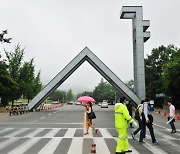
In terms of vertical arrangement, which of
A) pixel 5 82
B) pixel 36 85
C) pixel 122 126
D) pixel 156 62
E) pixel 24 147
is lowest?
pixel 24 147

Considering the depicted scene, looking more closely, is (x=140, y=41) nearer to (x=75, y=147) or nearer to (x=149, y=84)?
(x=149, y=84)

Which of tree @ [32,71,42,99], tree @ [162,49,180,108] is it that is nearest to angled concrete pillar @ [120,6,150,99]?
tree @ [162,49,180,108]

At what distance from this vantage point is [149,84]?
61812 mm

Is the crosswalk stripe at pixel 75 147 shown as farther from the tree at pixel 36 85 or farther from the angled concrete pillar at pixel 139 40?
the tree at pixel 36 85

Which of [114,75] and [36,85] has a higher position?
[114,75]

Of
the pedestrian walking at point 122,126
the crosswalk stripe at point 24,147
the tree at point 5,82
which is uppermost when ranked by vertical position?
the tree at point 5,82

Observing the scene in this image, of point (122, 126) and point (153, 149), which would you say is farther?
point (153, 149)

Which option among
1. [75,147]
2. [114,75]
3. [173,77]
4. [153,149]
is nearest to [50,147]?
[75,147]

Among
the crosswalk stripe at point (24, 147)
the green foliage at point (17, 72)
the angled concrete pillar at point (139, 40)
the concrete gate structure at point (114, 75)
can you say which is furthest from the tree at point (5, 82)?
the crosswalk stripe at point (24, 147)

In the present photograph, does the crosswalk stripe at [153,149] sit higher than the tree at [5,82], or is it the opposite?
the tree at [5,82]

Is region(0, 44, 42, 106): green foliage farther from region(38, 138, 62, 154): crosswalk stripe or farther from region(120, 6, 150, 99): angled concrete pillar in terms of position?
region(38, 138, 62, 154): crosswalk stripe

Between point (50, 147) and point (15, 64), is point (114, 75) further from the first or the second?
point (50, 147)

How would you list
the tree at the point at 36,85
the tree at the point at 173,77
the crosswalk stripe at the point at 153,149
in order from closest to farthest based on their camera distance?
the crosswalk stripe at the point at 153,149 < the tree at the point at 173,77 < the tree at the point at 36,85

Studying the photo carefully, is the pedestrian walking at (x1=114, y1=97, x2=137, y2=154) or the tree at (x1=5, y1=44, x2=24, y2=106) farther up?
the tree at (x1=5, y1=44, x2=24, y2=106)
